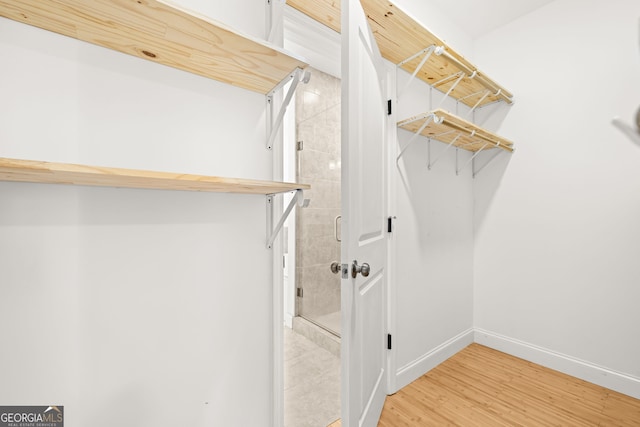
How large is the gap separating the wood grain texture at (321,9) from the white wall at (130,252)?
35 cm

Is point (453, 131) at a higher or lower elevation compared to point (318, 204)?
higher

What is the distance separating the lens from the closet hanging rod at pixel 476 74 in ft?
5.07

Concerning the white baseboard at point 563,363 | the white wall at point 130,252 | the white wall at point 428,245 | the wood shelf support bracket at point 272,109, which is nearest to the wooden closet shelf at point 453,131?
the white wall at point 428,245

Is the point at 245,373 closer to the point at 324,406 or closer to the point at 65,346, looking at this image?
the point at 65,346

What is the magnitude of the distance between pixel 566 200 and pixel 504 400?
1.40m

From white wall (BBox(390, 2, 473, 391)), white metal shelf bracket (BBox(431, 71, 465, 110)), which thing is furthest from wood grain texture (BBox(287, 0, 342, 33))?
white metal shelf bracket (BBox(431, 71, 465, 110))

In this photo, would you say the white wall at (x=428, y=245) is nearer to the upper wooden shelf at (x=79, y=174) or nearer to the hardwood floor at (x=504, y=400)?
the hardwood floor at (x=504, y=400)

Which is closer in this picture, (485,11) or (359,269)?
(359,269)

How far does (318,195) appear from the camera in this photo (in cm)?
278

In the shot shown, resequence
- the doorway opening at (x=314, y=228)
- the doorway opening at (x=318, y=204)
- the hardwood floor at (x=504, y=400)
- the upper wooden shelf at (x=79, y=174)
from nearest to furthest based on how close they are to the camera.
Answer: the upper wooden shelf at (x=79, y=174)
the hardwood floor at (x=504, y=400)
the doorway opening at (x=314, y=228)
the doorway opening at (x=318, y=204)

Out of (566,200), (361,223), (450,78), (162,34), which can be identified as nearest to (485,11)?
(450,78)

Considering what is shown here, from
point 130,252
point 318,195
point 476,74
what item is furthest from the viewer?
point 318,195

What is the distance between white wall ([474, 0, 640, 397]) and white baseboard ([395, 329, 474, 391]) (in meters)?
0.21

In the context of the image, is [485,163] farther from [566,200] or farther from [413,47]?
[413,47]
